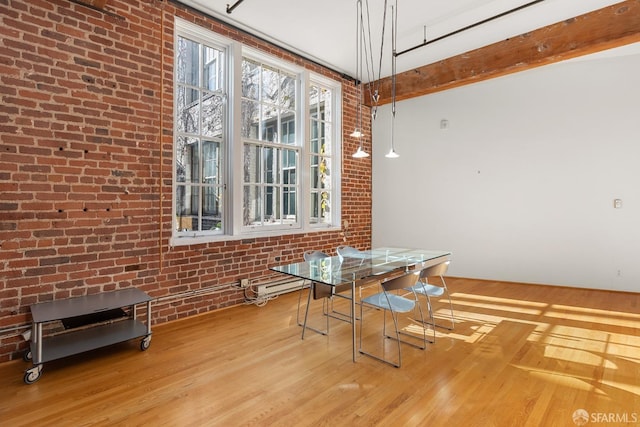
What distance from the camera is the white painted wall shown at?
4953 millimetres

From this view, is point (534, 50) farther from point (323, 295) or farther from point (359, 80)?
point (323, 295)

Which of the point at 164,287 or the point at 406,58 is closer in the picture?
the point at 164,287

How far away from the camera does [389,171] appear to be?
6.64 metres

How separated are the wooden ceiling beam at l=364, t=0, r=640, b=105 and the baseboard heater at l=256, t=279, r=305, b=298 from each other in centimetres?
357

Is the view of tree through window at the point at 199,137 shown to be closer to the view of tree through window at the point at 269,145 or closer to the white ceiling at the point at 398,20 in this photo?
the view of tree through window at the point at 269,145

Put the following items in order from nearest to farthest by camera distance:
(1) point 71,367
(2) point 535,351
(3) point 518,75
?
(1) point 71,367
(2) point 535,351
(3) point 518,75

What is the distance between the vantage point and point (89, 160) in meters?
3.13

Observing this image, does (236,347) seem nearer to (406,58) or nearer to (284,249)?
(284,249)

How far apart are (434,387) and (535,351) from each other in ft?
4.14

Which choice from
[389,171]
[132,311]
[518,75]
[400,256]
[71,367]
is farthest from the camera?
[389,171]

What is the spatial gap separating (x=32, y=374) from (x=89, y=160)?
1806mm

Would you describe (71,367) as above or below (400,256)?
below

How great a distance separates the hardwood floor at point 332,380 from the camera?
2.11 m

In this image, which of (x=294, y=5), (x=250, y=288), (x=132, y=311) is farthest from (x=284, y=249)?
(x=294, y=5)
